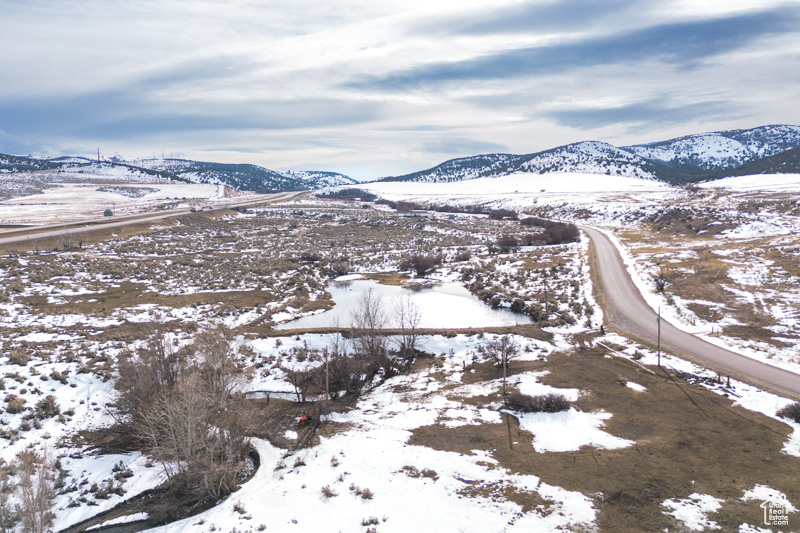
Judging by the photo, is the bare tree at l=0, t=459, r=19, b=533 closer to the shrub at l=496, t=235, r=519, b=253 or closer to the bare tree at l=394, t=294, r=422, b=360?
the bare tree at l=394, t=294, r=422, b=360

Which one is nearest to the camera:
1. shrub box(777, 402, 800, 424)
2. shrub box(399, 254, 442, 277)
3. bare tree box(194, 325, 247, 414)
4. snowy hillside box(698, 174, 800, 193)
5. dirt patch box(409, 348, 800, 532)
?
dirt patch box(409, 348, 800, 532)

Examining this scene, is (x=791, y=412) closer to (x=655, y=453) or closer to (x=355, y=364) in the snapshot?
(x=655, y=453)

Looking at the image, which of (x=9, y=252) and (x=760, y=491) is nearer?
(x=760, y=491)

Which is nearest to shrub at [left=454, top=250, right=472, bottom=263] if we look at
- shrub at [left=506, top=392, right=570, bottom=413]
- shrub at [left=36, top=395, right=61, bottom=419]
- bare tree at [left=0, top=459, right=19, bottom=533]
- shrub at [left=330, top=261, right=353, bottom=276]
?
shrub at [left=330, top=261, right=353, bottom=276]

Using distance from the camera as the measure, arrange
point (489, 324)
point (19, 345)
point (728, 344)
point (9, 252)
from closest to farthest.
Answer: point (19, 345) < point (728, 344) < point (489, 324) < point (9, 252)

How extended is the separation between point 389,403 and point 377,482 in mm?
7581

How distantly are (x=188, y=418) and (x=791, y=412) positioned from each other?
27.2 meters

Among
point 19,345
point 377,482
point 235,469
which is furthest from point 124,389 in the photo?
point 377,482

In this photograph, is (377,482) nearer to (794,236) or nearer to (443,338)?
(443,338)

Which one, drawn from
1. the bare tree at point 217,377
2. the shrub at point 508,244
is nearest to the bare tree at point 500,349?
the bare tree at point 217,377

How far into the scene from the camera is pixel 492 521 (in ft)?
47.9

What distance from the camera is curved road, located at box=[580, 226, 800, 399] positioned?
23609mm

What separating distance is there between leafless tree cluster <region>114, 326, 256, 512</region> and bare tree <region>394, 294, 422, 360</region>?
1216cm

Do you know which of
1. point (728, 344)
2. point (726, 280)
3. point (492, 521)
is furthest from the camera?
point (726, 280)
